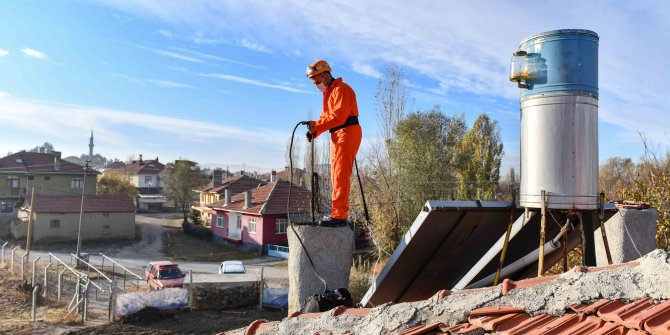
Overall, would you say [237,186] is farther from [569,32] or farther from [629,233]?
[569,32]

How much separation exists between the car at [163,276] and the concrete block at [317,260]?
18720mm

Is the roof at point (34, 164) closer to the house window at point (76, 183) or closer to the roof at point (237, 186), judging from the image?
the house window at point (76, 183)

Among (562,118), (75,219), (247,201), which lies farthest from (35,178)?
(562,118)

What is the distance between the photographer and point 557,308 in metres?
2.54

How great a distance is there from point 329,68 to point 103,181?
57.9 metres

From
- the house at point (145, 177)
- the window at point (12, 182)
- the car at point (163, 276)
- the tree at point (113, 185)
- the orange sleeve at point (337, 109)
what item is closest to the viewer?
the orange sleeve at point (337, 109)

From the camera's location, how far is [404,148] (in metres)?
27.9

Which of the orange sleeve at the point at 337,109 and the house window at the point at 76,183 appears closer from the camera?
the orange sleeve at the point at 337,109

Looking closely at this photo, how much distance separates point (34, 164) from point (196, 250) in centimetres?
2510

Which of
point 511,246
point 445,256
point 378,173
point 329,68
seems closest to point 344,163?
point 329,68

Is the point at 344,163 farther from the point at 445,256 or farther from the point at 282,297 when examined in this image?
the point at 282,297

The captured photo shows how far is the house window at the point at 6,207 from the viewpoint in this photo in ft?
158

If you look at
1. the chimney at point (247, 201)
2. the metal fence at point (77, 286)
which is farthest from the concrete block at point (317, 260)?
Result: the chimney at point (247, 201)

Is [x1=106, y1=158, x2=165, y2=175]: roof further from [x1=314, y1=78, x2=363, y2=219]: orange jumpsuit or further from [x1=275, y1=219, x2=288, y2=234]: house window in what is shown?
[x1=314, y1=78, x2=363, y2=219]: orange jumpsuit
